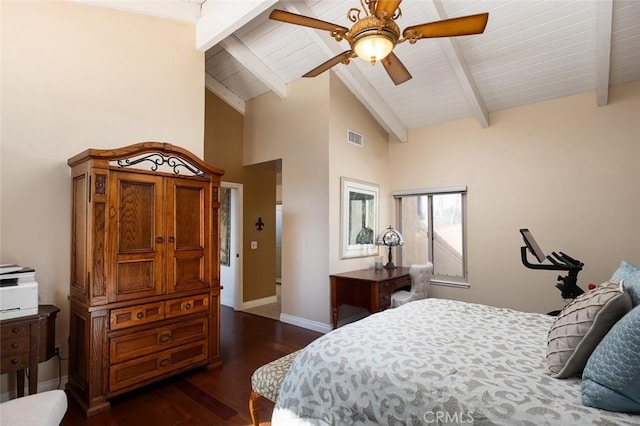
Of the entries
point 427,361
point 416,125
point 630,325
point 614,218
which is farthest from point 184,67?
point 614,218

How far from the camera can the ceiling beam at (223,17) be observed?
3078mm

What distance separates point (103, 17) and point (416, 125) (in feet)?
13.5

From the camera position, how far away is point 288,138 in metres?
4.85

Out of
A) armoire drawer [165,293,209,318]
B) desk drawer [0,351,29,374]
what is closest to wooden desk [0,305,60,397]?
desk drawer [0,351,29,374]

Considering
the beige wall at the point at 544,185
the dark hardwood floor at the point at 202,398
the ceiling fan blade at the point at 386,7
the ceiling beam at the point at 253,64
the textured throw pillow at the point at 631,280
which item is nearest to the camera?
the textured throw pillow at the point at 631,280

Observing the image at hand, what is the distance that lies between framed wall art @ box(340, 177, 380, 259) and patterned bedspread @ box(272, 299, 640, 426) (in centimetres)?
258

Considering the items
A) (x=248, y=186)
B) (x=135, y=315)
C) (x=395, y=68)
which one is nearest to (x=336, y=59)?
(x=395, y=68)

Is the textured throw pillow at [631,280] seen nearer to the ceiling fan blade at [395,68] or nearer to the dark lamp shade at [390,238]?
the ceiling fan blade at [395,68]

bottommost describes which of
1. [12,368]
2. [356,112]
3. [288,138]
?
[12,368]

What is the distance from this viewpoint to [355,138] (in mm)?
4762

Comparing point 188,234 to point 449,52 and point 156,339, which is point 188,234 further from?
point 449,52

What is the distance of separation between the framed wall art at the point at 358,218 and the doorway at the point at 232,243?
6.36 feet

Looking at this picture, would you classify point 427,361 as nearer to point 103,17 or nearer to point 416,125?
point 103,17

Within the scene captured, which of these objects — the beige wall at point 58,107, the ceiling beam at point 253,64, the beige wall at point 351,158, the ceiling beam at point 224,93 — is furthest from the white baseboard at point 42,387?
the ceiling beam at point 224,93
